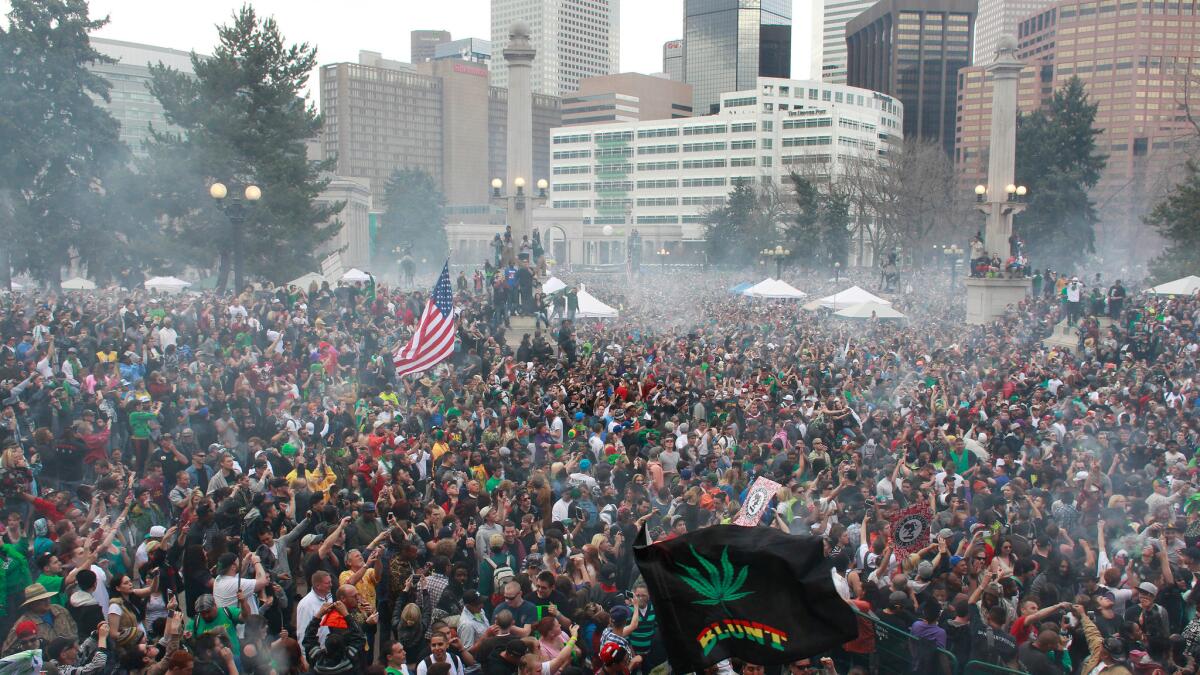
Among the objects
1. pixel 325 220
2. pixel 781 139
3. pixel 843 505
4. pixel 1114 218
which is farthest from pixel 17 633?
pixel 781 139

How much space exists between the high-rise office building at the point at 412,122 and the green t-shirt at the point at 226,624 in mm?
170680

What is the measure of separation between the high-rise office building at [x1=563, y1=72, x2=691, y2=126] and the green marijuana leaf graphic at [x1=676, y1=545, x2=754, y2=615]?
169m

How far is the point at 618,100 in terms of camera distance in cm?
16888

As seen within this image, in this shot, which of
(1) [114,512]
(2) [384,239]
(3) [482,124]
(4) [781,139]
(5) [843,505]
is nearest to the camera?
(1) [114,512]

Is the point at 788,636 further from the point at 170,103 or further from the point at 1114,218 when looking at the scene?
the point at 1114,218

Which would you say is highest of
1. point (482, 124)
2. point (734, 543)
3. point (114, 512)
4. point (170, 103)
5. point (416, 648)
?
point (482, 124)

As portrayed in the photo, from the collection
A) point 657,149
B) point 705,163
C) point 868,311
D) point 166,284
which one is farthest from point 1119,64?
point 166,284

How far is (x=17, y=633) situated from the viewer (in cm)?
633

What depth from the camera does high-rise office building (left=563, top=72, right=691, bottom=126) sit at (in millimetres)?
170625

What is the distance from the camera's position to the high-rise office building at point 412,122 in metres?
175

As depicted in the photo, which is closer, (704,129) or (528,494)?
(528,494)

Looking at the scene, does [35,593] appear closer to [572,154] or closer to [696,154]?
[696,154]

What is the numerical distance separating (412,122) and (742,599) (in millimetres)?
180905

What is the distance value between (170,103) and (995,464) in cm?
3661
